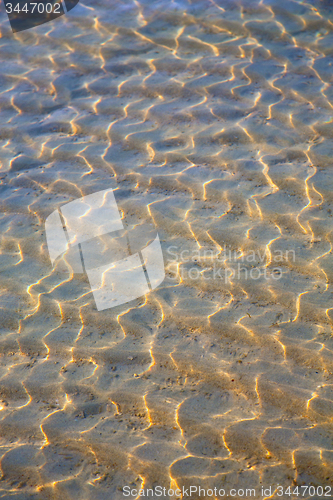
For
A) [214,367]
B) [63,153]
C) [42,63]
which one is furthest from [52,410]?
[42,63]

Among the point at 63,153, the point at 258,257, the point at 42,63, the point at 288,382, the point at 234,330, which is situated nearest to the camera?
the point at 288,382

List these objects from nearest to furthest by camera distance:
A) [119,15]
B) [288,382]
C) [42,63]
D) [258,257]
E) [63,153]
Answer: [288,382], [258,257], [63,153], [42,63], [119,15]

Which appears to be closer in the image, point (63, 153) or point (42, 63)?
point (63, 153)

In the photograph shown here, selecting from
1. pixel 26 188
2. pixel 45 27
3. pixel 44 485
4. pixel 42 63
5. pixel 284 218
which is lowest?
pixel 44 485

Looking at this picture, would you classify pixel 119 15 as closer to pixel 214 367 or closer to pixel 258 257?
pixel 258 257

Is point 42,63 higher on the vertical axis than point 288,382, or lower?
higher

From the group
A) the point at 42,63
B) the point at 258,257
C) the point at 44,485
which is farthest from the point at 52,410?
the point at 42,63
